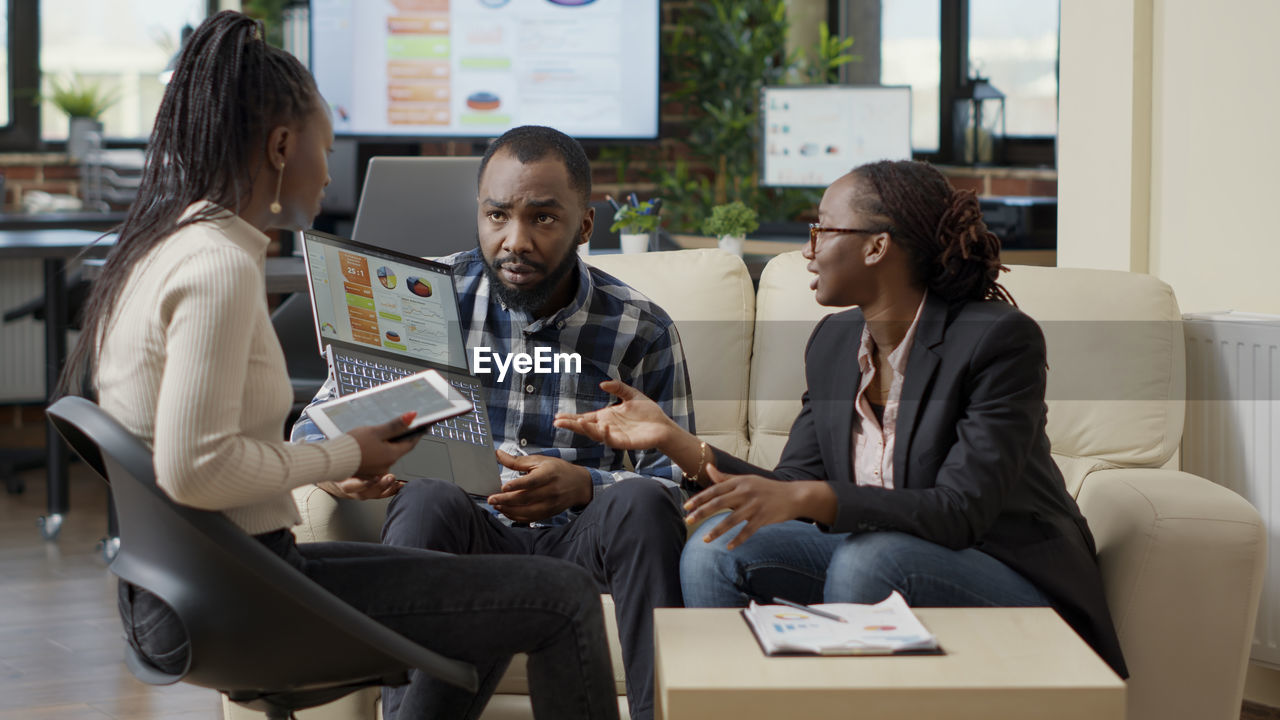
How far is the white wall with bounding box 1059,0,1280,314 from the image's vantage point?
8.21 feet

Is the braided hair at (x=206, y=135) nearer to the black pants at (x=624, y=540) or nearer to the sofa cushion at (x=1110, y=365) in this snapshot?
the black pants at (x=624, y=540)

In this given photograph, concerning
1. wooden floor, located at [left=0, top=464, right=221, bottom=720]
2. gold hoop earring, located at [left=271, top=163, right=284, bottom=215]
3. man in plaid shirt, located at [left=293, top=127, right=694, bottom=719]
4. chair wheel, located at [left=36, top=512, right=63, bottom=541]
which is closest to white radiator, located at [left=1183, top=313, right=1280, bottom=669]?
man in plaid shirt, located at [left=293, top=127, right=694, bottom=719]

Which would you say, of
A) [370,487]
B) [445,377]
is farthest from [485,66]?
[370,487]

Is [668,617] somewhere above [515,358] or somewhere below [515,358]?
below

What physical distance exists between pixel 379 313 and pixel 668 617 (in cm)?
63

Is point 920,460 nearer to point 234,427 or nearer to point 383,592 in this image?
point 383,592

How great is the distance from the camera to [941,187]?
1852mm

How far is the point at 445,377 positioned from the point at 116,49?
13.6 ft

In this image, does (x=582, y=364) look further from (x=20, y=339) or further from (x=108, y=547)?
(x=20, y=339)

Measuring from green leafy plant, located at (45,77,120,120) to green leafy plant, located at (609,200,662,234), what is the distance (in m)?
2.91

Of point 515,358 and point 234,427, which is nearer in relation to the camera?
point 234,427

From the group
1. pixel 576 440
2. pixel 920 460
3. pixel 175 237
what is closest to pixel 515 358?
pixel 576 440

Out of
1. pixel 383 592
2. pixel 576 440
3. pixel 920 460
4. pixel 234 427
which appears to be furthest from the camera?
pixel 576 440

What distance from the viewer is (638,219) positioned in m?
3.21
